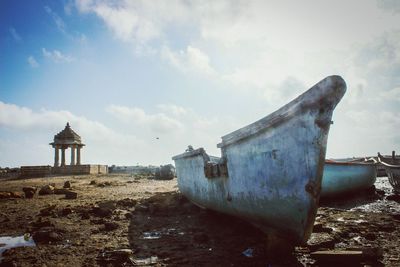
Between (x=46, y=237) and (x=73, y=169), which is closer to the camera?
(x=46, y=237)

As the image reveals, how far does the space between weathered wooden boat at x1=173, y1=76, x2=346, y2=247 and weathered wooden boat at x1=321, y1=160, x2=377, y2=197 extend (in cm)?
539

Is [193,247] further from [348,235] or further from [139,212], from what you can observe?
[139,212]

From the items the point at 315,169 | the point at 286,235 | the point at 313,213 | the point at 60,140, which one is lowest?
the point at 286,235

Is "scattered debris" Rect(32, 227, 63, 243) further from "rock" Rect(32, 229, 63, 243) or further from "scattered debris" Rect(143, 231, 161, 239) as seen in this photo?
"scattered debris" Rect(143, 231, 161, 239)

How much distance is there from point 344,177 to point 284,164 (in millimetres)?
7165

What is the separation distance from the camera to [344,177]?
9414 mm

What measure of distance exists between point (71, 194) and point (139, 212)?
3.58 meters

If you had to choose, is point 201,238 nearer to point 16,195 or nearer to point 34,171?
point 16,195

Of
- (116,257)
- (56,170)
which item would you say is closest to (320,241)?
(116,257)

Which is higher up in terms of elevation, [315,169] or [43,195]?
[315,169]

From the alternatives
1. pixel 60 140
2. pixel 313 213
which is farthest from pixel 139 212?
pixel 60 140

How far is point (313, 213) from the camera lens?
3186 millimetres

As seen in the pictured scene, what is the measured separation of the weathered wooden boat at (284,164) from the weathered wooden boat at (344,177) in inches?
212

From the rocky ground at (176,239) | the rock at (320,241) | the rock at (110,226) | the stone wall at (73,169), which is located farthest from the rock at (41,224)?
the stone wall at (73,169)
